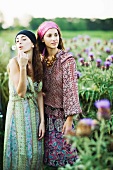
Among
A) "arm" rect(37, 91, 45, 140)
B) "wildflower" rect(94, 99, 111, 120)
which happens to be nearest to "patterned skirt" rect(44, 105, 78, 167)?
"arm" rect(37, 91, 45, 140)

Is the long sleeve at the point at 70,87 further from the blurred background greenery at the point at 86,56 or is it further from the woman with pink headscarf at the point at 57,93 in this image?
the blurred background greenery at the point at 86,56

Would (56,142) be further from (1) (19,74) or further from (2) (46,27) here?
(2) (46,27)

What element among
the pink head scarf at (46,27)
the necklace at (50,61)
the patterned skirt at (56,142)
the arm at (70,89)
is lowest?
the patterned skirt at (56,142)

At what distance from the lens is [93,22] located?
21.9 feet

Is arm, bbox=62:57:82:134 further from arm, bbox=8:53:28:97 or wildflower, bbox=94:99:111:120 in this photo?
wildflower, bbox=94:99:111:120

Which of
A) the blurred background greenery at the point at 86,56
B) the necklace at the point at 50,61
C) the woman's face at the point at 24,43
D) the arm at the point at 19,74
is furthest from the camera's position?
the blurred background greenery at the point at 86,56

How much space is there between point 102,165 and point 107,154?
0.09 m

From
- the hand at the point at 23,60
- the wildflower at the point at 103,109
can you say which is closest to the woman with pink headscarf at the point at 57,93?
the hand at the point at 23,60

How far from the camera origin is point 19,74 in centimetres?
313

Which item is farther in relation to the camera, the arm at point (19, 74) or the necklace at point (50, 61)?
the necklace at point (50, 61)

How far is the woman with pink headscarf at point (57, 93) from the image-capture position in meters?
3.26

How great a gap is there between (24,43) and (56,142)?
827mm

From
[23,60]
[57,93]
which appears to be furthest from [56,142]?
[23,60]

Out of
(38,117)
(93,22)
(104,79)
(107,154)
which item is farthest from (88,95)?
(93,22)
